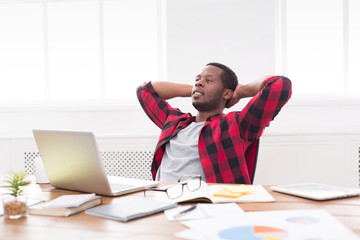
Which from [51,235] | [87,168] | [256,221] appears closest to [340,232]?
[256,221]

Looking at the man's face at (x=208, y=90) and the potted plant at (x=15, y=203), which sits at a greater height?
the man's face at (x=208, y=90)

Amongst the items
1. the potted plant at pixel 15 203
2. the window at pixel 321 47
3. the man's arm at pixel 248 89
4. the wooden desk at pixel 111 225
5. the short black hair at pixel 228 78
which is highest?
the window at pixel 321 47

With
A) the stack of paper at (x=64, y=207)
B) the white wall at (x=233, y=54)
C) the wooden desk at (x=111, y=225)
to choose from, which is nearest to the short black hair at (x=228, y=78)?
the white wall at (x=233, y=54)

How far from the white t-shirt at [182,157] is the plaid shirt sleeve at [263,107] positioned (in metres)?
0.26

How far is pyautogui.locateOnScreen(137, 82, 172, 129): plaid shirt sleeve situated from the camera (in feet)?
7.48

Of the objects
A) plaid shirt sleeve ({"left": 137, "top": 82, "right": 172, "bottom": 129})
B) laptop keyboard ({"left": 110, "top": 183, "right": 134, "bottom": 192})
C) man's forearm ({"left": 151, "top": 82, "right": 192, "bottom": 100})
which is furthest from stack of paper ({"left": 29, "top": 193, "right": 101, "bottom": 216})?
man's forearm ({"left": 151, "top": 82, "right": 192, "bottom": 100})

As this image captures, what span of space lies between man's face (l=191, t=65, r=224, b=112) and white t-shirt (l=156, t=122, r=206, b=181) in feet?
0.38

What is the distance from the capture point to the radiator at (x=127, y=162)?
282 centimetres

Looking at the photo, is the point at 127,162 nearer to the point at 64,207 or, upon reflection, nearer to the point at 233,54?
the point at 233,54

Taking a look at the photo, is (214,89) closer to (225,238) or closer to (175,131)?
(175,131)

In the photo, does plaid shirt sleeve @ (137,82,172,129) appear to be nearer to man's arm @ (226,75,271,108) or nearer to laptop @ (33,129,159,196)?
man's arm @ (226,75,271,108)

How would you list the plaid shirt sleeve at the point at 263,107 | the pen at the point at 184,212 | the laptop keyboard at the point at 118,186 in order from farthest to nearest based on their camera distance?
the plaid shirt sleeve at the point at 263,107, the laptop keyboard at the point at 118,186, the pen at the point at 184,212

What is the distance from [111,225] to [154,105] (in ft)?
4.73

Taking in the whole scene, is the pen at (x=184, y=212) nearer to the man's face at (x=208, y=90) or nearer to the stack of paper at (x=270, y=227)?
the stack of paper at (x=270, y=227)
